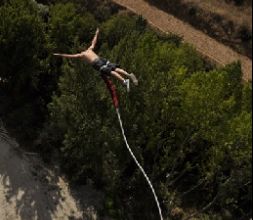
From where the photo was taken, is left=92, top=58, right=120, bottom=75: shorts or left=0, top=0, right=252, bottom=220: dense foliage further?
left=0, top=0, right=252, bottom=220: dense foliage

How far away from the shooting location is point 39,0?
49188 millimetres

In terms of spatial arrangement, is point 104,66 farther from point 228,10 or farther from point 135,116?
point 228,10

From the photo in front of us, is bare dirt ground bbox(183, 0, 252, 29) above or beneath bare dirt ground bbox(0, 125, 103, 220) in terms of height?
above

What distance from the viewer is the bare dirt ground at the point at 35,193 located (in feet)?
118

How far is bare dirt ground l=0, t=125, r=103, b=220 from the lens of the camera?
3600 centimetres

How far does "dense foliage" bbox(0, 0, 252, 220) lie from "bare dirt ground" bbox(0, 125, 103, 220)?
893 millimetres

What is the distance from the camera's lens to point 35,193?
37.1 metres

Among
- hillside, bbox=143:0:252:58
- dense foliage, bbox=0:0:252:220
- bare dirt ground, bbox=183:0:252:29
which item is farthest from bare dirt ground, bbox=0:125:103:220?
bare dirt ground, bbox=183:0:252:29

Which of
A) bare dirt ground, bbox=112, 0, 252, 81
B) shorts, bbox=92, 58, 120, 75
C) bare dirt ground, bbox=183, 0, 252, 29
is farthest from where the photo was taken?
bare dirt ground, bbox=183, 0, 252, 29

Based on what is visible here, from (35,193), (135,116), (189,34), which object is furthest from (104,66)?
(189,34)

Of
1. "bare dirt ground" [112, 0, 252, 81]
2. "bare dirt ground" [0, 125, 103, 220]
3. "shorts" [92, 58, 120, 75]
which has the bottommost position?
"bare dirt ground" [0, 125, 103, 220]

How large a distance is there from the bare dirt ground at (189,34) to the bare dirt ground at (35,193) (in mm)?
15275

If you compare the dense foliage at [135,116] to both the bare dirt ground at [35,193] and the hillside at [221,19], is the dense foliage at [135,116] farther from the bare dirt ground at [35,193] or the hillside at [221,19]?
the hillside at [221,19]

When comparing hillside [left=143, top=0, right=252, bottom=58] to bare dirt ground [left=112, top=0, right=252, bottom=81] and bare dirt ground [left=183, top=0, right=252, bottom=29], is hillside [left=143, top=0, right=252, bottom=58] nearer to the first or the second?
bare dirt ground [left=183, top=0, right=252, bottom=29]
